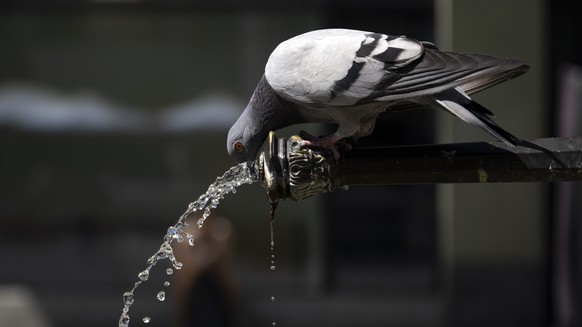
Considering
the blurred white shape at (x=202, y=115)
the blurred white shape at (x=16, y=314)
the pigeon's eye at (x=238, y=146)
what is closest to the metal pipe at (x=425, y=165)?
the pigeon's eye at (x=238, y=146)

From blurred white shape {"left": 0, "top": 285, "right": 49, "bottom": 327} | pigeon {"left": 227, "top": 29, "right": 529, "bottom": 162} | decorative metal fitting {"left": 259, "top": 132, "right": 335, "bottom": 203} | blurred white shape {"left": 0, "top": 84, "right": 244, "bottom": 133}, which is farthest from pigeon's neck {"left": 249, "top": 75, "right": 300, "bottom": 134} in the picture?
blurred white shape {"left": 0, "top": 84, "right": 244, "bottom": 133}

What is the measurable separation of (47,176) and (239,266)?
1.59 m

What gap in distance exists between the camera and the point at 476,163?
7.11ft

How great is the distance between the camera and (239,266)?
6.79 metres

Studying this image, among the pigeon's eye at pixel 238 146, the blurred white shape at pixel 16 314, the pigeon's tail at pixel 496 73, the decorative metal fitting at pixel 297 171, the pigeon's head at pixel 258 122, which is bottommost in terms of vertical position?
the blurred white shape at pixel 16 314

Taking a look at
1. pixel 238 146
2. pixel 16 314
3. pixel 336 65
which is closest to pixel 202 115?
pixel 16 314

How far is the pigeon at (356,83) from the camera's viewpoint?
2287mm

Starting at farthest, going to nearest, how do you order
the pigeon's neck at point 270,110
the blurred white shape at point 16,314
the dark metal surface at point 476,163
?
the blurred white shape at point 16,314, the pigeon's neck at point 270,110, the dark metal surface at point 476,163

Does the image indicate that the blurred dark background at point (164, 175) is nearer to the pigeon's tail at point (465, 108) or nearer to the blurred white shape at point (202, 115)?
the blurred white shape at point (202, 115)

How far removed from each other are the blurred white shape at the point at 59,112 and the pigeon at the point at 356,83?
14.4ft

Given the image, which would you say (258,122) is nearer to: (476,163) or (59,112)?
(476,163)

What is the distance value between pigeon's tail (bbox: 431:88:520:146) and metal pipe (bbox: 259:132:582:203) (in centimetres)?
6

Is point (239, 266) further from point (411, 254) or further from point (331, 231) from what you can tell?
point (411, 254)

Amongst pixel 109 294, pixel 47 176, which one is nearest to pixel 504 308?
pixel 109 294
